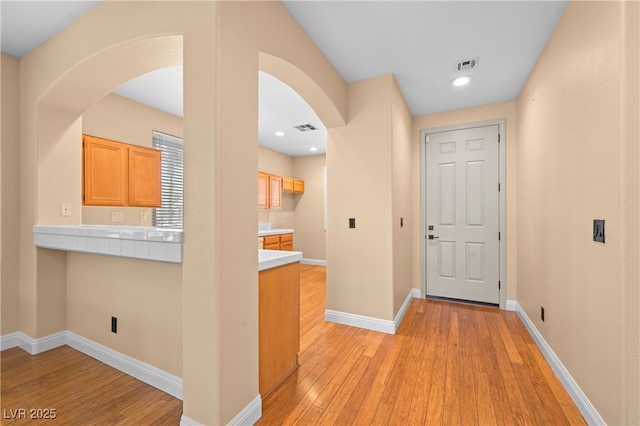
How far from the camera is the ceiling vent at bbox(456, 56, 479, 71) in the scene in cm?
261

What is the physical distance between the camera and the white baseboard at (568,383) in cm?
155

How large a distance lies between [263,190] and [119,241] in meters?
3.79

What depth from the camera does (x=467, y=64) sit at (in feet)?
8.76

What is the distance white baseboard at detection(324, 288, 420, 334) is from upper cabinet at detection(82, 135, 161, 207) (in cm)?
275

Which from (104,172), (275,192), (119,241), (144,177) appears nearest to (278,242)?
(275,192)

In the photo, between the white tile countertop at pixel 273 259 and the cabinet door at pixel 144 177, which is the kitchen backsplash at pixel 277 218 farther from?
the white tile countertop at pixel 273 259

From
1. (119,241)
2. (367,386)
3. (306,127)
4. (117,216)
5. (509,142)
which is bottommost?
(367,386)

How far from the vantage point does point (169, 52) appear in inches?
70.8

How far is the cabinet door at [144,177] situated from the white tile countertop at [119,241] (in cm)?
106

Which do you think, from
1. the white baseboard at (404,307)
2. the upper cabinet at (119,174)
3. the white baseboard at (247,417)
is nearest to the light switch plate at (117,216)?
the upper cabinet at (119,174)

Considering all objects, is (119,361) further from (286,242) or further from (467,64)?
(467,64)

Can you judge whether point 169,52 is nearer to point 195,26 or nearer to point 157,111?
point 195,26

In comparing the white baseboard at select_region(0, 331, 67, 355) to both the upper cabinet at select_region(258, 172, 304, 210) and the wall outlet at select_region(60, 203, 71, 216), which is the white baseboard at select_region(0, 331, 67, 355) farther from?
the upper cabinet at select_region(258, 172, 304, 210)

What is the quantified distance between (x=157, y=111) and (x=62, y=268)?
90.4 inches
